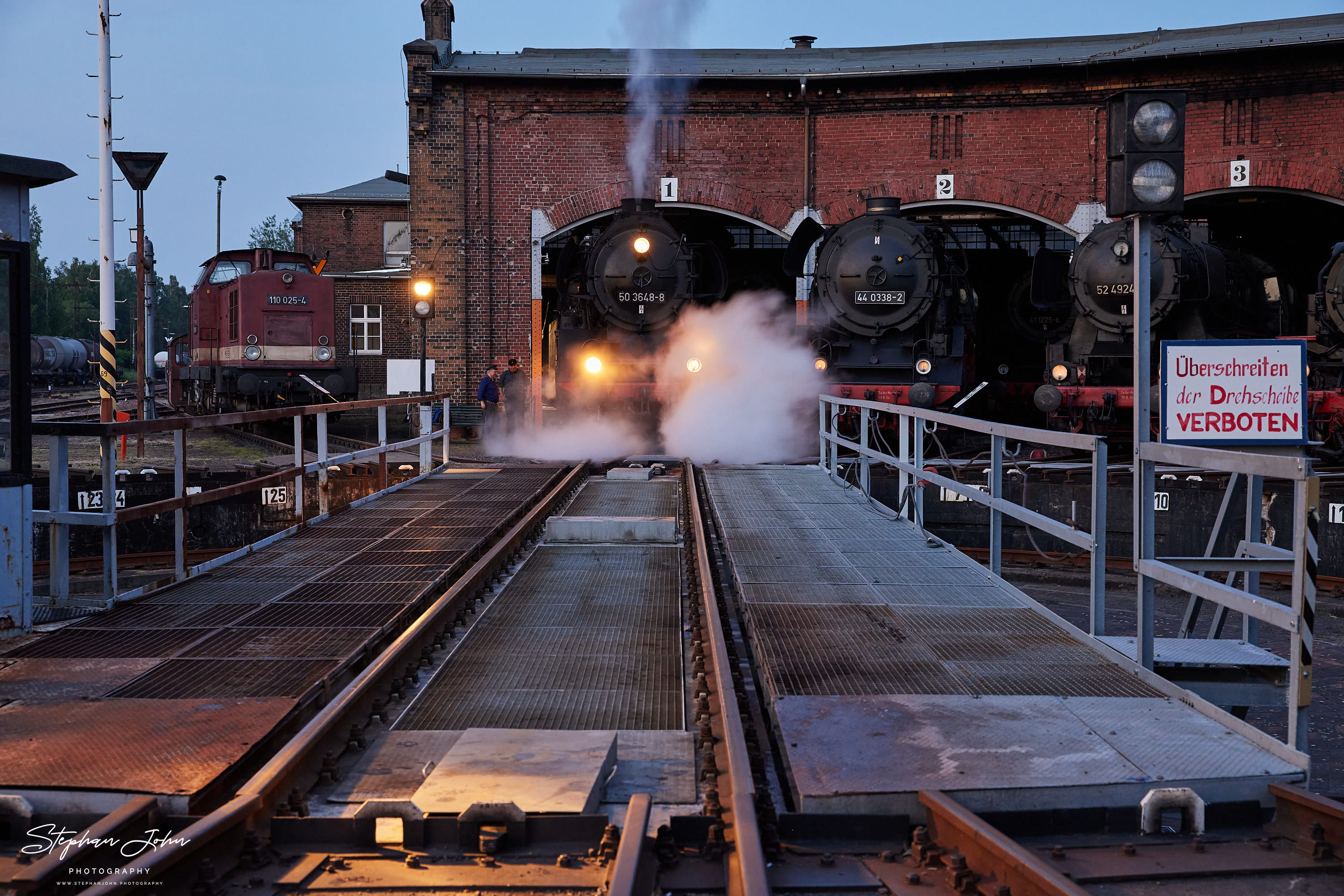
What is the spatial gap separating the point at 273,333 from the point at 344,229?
22.7 m

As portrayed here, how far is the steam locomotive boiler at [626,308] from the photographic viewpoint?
675 inches

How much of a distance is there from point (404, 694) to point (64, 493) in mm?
2556

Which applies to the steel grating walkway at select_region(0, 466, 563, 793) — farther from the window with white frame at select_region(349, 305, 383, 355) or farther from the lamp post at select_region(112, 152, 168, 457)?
the window with white frame at select_region(349, 305, 383, 355)

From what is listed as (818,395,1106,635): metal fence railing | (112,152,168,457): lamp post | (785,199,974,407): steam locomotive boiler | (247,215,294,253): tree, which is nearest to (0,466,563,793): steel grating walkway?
(818,395,1106,635): metal fence railing

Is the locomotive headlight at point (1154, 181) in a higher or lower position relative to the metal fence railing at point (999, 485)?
higher

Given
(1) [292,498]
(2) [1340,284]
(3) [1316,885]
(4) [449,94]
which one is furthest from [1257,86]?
(3) [1316,885]

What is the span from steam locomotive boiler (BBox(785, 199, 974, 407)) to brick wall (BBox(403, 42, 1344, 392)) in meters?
5.30

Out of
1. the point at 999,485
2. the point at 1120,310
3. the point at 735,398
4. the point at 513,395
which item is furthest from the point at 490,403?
the point at 999,485

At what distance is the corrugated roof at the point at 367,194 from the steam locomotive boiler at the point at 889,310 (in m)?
30.2

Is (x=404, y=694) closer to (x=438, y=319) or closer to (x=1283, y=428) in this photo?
(x=1283, y=428)

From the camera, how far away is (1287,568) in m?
4.62

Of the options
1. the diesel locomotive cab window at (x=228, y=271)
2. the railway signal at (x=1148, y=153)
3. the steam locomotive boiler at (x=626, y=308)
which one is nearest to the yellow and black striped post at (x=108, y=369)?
the steam locomotive boiler at (x=626, y=308)

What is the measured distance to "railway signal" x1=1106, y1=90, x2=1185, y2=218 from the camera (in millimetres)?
5598

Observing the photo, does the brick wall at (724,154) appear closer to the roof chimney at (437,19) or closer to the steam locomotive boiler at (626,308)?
the roof chimney at (437,19)
